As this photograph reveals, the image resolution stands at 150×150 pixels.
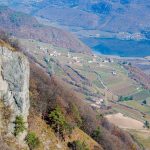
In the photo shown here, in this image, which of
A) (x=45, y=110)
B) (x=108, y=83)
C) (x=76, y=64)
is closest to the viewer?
(x=45, y=110)

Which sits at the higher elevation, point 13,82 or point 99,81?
point 13,82

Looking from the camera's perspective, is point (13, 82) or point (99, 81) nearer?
point (13, 82)

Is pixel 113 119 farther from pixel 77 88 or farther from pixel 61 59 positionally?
pixel 61 59

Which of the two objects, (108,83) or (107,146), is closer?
(107,146)

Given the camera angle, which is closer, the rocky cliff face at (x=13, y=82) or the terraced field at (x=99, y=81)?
the rocky cliff face at (x=13, y=82)

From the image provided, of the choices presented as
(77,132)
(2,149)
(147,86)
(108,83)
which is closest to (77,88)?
(108,83)

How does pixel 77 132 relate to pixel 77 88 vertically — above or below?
above

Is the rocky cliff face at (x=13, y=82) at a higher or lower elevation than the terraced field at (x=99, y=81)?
higher

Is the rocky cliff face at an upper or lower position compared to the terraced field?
upper
